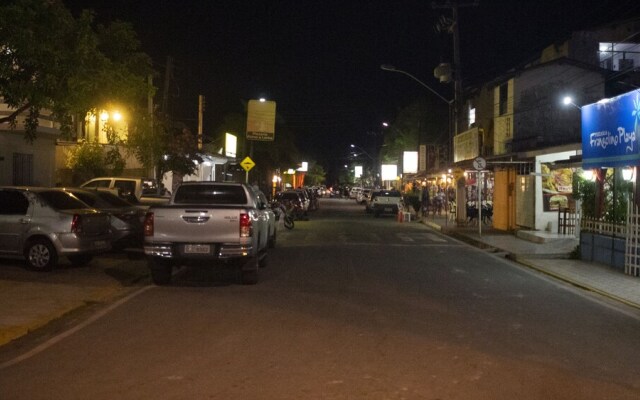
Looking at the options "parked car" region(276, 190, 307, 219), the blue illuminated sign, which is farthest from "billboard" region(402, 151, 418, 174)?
the blue illuminated sign

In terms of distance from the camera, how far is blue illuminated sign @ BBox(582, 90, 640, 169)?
48.8 ft

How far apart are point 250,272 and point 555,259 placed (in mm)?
9252

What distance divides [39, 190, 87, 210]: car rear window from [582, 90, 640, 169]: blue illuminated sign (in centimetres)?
1195

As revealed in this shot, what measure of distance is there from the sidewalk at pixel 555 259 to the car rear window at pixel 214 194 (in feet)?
23.4

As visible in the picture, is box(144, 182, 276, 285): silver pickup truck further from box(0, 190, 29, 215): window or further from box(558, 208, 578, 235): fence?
box(558, 208, 578, 235): fence

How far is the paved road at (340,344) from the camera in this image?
21.3 ft

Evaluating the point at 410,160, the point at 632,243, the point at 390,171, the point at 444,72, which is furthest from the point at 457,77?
the point at 390,171

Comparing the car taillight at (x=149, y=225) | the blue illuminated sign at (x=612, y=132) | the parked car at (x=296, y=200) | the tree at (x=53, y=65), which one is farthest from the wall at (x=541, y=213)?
the car taillight at (x=149, y=225)

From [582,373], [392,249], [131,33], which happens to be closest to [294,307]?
[582,373]

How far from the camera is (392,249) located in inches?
812

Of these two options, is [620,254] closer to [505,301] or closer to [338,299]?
[505,301]

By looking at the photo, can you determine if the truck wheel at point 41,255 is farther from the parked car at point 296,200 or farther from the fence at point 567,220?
the parked car at point 296,200

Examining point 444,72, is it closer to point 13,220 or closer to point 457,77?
point 457,77

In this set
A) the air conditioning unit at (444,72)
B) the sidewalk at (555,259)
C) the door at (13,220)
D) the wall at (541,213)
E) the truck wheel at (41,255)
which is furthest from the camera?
the air conditioning unit at (444,72)
